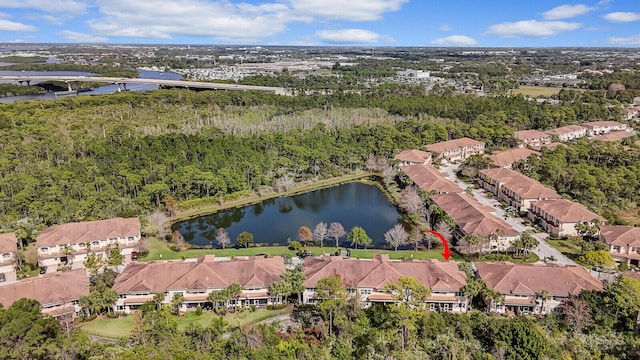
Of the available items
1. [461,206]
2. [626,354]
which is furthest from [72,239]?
[626,354]

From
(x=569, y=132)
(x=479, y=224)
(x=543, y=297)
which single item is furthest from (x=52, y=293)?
(x=569, y=132)

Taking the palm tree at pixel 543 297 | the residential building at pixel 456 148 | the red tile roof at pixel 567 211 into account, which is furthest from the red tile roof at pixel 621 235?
the residential building at pixel 456 148

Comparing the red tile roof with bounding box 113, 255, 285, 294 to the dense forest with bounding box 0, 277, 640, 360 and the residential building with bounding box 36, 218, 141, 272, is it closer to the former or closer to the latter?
the dense forest with bounding box 0, 277, 640, 360

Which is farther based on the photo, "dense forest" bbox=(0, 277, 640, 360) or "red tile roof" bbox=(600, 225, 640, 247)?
"red tile roof" bbox=(600, 225, 640, 247)

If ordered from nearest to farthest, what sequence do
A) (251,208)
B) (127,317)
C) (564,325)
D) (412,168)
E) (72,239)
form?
1. (564,325)
2. (127,317)
3. (72,239)
4. (251,208)
5. (412,168)

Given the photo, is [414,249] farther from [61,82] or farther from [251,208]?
[61,82]

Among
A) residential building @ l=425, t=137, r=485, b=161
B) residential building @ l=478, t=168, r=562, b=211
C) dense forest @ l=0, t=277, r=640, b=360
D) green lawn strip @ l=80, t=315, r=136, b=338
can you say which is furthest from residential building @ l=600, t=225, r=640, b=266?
green lawn strip @ l=80, t=315, r=136, b=338
